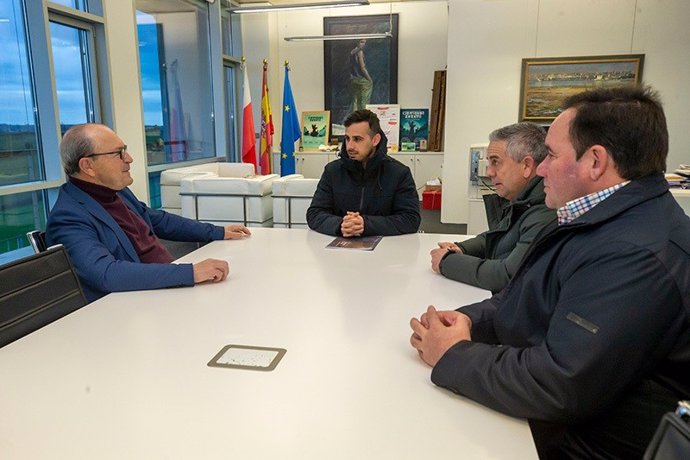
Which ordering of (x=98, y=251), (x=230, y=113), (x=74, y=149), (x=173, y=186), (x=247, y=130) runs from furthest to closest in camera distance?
(x=230, y=113) < (x=247, y=130) < (x=173, y=186) < (x=74, y=149) < (x=98, y=251)

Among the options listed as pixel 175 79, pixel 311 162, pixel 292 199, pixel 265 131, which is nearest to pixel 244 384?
pixel 292 199

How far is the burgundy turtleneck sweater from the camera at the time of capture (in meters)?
2.10

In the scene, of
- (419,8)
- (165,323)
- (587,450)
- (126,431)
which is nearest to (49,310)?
(165,323)

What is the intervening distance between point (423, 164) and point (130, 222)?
6378 millimetres

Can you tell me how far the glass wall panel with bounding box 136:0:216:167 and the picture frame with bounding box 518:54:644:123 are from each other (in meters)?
4.50

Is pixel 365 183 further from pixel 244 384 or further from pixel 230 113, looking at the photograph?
pixel 230 113

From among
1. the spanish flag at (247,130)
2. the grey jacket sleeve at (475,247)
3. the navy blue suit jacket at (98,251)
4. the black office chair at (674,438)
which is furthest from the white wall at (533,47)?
the black office chair at (674,438)

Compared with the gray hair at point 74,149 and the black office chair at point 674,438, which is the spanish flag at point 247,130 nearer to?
the gray hair at point 74,149

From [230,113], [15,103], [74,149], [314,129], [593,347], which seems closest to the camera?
[593,347]

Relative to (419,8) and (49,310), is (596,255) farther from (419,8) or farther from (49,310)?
(419,8)

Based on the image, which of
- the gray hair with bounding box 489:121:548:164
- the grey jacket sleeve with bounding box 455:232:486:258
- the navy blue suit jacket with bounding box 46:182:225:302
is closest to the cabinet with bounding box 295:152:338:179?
the grey jacket sleeve with bounding box 455:232:486:258

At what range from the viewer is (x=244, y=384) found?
1112 mm

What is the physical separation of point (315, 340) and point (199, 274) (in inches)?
24.9

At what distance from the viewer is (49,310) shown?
156 cm
